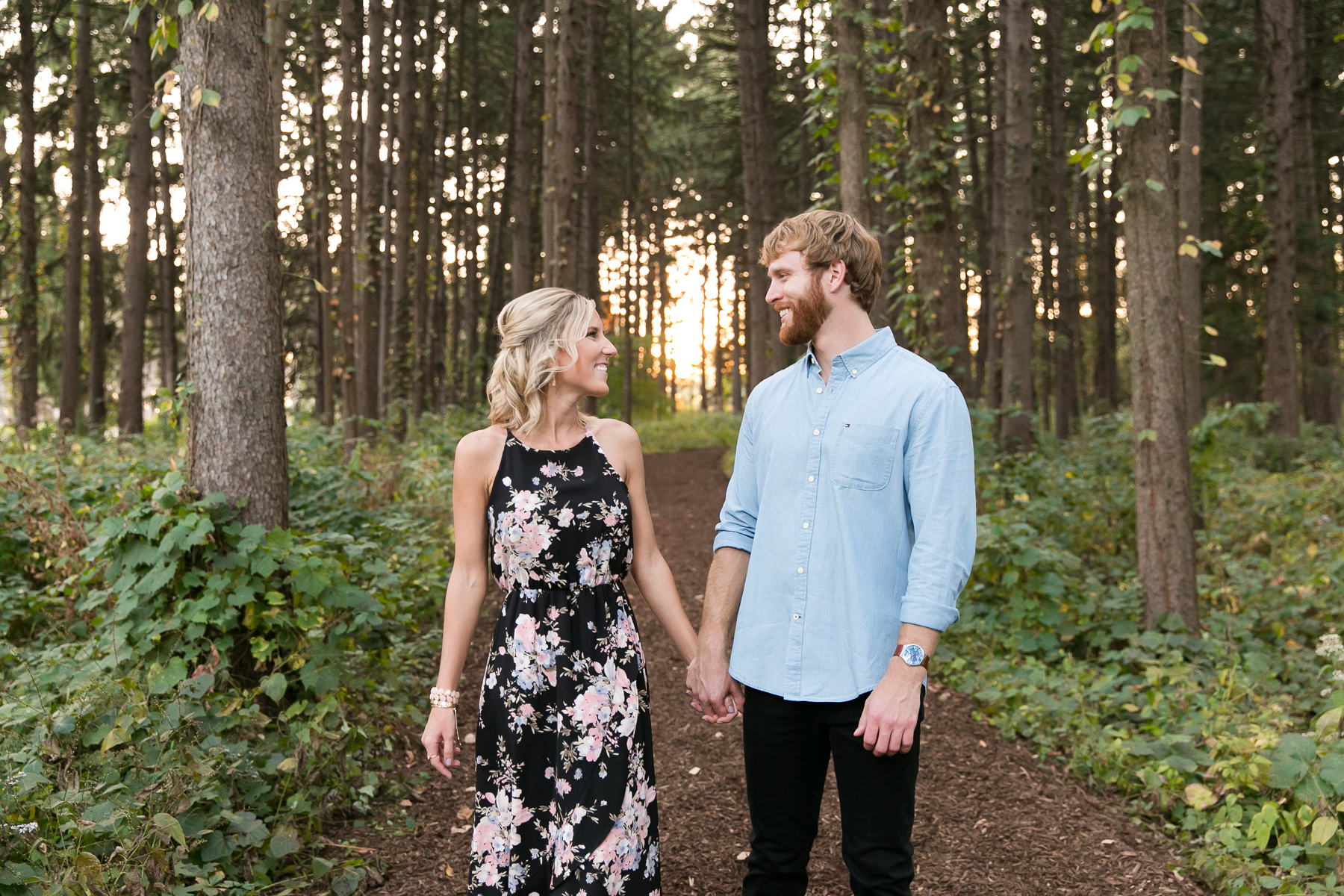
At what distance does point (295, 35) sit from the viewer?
47.2ft

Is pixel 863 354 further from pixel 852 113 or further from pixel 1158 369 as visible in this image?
pixel 852 113

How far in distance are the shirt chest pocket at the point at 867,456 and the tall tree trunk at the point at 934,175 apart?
19.9 feet

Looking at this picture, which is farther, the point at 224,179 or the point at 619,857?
the point at 224,179

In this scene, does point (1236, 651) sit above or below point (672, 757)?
above

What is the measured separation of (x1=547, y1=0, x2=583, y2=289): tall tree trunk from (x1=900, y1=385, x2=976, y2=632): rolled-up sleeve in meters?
7.52

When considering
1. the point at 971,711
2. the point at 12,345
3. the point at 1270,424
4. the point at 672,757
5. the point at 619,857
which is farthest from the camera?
the point at 12,345

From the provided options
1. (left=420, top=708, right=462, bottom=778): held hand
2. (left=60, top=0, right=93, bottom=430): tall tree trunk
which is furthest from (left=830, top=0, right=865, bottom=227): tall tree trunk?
(left=60, top=0, right=93, bottom=430): tall tree trunk

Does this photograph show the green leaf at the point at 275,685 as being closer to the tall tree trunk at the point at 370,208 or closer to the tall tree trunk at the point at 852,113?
the tall tree trunk at the point at 852,113

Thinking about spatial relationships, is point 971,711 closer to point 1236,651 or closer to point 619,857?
point 1236,651

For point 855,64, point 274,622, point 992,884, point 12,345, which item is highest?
point 855,64

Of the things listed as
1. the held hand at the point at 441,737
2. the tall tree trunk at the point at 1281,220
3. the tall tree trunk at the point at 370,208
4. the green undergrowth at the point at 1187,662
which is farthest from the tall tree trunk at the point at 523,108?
the tall tree trunk at the point at 1281,220

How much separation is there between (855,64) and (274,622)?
696 cm

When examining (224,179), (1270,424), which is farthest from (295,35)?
(1270,424)

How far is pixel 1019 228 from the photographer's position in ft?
39.2
